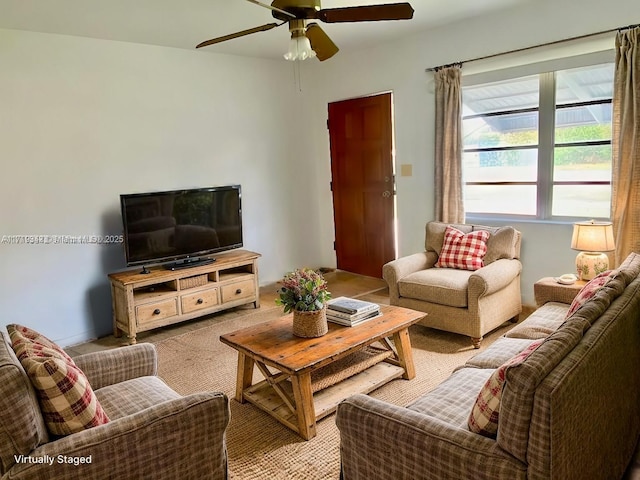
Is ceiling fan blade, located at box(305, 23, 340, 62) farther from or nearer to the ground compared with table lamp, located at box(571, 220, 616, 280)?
farther from the ground

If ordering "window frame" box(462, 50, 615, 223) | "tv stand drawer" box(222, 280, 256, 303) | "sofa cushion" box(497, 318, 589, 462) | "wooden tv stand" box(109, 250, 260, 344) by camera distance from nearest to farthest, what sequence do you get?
"sofa cushion" box(497, 318, 589, 462)
"window frame" box(462, 50, 615, 223)
"wooden tv stand" box(109, 250, 260, 344)
"tv stand drawer" box(222, 280, 256, 303)

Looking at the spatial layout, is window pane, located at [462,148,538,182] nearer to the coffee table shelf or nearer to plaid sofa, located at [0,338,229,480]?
the coffee table shelf

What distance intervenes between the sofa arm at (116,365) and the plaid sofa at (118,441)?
0.87 ft

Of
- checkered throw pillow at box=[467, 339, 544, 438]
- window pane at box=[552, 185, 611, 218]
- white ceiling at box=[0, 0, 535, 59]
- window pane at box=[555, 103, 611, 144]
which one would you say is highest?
white ceiling at box=[0, 0, 535, 59]

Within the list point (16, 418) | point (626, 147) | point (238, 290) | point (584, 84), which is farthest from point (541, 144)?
point (16, 418)

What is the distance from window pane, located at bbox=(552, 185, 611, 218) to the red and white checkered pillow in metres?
0.67

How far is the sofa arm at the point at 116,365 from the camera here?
2.20m

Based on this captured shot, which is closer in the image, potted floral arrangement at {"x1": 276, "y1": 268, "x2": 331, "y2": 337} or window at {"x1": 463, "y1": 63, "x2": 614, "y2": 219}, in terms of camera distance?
potted floral arrangement at {"x1": 276, "y1": 268, "x2": 331, "y2": 337}

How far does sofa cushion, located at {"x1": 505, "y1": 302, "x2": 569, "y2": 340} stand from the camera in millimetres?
2562

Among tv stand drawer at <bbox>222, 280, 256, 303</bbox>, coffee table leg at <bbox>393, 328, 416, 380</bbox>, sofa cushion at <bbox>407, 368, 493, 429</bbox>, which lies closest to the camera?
sofa cushion at <bbox>407, 368, 493, 429</bbox>

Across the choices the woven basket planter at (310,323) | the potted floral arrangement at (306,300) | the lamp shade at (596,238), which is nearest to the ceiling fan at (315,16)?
the potted floral arrangement at (306,300)

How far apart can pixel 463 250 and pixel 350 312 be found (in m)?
1.54

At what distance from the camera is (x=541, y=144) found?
3986 mm

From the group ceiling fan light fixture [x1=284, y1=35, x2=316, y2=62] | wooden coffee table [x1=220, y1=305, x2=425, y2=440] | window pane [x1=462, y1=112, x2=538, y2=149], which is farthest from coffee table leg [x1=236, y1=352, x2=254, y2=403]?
window pane [x1=462, y1=112, x2=538, y2=149]
